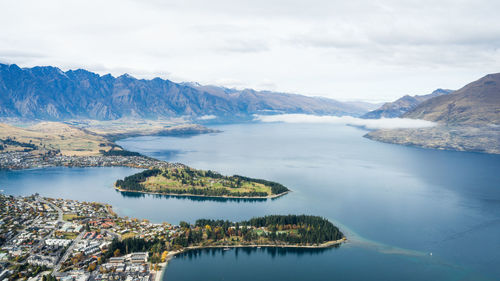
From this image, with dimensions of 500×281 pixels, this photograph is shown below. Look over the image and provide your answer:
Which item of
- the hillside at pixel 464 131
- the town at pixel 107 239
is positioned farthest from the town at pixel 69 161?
the hillside at pixel 464 131

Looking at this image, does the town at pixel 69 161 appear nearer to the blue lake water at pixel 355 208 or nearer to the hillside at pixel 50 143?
the blue lake water at pixel 355 208

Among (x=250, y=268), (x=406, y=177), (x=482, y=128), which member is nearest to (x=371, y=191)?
(x=406, y=177)

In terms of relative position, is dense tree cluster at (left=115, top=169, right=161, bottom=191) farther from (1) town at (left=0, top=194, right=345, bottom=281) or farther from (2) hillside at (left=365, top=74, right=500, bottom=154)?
(2) hillside at (left=365, top=74, right=500, bottom=154)

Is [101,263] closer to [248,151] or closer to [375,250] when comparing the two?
[375,250]

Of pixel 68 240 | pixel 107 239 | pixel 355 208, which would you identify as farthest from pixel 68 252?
pixel 355 208

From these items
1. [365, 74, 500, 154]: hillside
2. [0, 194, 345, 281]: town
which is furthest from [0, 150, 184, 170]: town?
[365, 74, 500, 154]: hillside

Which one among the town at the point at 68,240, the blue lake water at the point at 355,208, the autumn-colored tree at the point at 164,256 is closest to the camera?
the town at the point at 68,240

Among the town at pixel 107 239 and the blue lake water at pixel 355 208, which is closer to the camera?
the town at pixel 107 239
